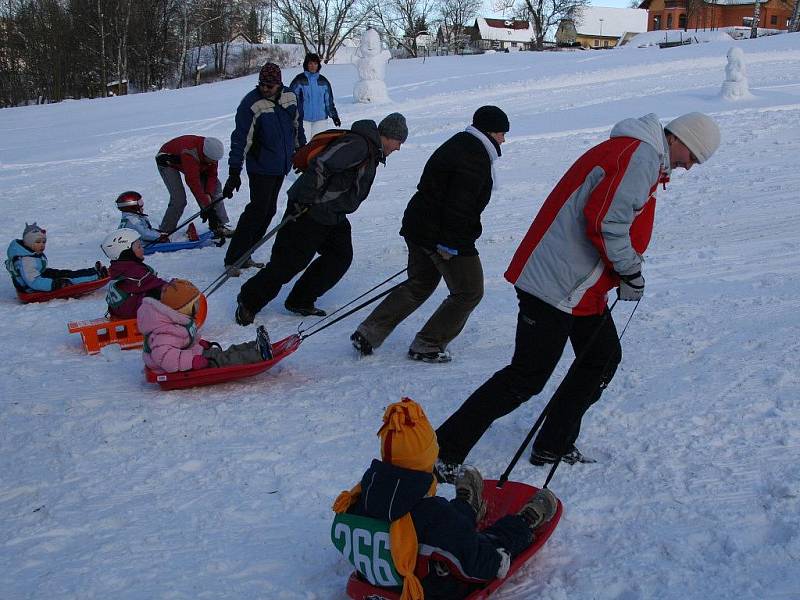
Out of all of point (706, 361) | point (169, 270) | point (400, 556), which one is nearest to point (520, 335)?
point (400, 556)

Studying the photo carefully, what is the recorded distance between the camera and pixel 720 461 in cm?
351

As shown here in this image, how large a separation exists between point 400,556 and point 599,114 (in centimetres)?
1245

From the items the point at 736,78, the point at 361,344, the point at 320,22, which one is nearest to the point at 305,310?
the point at 361,344

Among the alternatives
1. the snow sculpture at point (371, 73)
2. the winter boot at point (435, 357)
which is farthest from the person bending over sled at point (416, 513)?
the snow sculpture at point (371, 73)

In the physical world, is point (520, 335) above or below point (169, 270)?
above

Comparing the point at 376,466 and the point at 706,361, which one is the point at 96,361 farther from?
the point at 706,361

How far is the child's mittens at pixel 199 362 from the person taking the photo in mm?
4840

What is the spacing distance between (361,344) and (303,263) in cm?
100

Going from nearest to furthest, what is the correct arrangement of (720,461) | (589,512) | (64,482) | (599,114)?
(589,512), (720,461), (64,482), (599,114)

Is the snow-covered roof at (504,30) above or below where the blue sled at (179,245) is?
above

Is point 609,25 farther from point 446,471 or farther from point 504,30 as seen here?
point 446,471

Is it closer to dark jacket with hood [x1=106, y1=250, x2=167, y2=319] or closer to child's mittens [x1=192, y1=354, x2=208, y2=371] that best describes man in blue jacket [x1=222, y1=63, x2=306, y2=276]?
dark jacket with hood [x1=106, y1=250, x2=167, y2=319]

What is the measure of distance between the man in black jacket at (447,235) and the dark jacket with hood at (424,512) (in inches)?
88.9

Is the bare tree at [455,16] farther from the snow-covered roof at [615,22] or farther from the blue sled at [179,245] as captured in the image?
the blue sled at [179,245]
